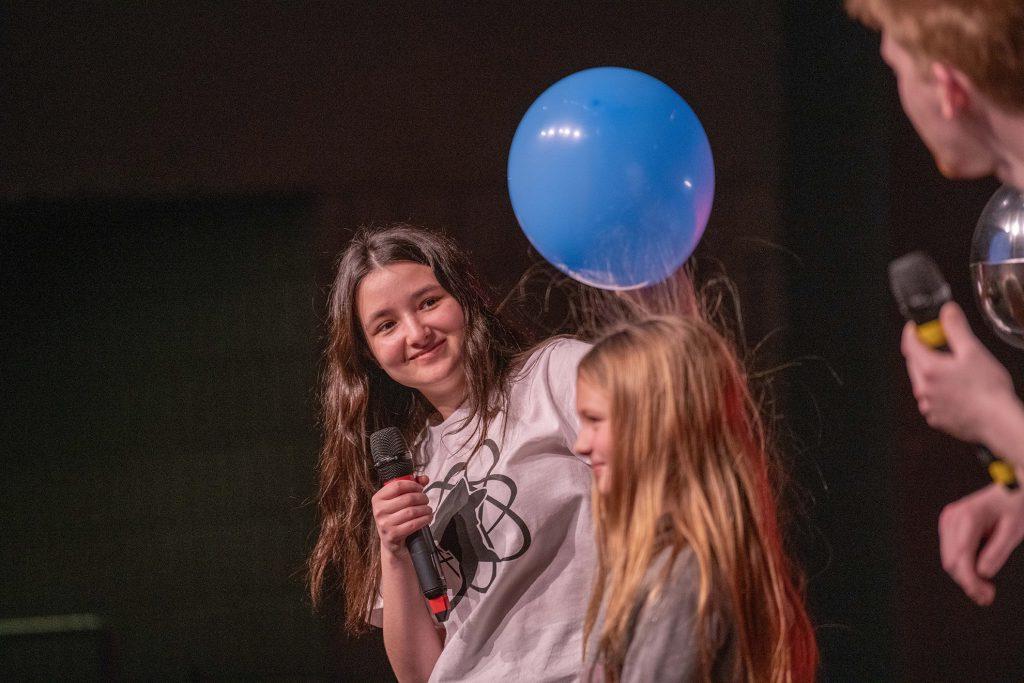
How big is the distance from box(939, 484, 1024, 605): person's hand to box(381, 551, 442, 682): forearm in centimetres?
77

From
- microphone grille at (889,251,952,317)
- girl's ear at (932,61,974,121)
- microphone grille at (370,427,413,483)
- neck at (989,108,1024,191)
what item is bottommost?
microphone grille at (889,251,952,317)

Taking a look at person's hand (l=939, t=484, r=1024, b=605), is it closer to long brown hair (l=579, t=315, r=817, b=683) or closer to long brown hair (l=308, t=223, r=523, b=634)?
long brown hair (l=579, t=315, r=817, b=683)

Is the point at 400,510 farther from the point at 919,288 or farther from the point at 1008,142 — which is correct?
the point at 1008,142

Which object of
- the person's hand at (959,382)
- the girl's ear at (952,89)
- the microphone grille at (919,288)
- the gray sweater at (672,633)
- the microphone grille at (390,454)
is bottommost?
the gray sweater at (672,633)

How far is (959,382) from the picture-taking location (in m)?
0.94

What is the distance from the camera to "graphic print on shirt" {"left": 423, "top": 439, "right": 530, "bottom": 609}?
1.48 meters

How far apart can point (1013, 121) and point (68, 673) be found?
219 cm

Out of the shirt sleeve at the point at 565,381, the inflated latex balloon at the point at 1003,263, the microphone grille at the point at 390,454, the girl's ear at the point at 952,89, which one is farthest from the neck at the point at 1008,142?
the microphone grille at the point at 390,454

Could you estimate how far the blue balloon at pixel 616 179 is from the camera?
4.53 feet

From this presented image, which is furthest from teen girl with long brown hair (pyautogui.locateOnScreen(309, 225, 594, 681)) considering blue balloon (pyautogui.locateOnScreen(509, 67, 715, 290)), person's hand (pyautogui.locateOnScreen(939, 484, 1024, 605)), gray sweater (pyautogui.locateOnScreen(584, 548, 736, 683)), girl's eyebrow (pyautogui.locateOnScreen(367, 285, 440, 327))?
person's hand (pyautogui.locateOnScreen(939, 484, 1024, 605))

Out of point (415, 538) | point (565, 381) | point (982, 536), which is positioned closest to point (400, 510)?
point (415, 538)

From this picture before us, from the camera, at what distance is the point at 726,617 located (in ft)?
3.74

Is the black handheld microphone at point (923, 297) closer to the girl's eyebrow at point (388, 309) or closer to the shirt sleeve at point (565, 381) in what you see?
the shirt sleeve at point (565, 381)

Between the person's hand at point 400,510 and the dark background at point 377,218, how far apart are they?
3.08 ft
